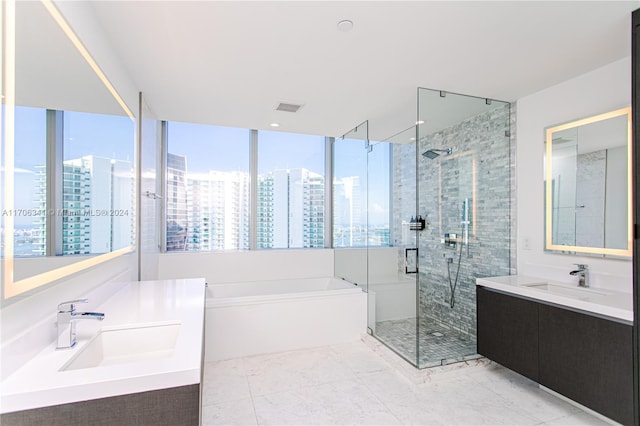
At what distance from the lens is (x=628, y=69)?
2.28 meters

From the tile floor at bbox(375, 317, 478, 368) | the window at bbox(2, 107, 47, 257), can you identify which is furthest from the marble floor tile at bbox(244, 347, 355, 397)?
the window at bbox(2, 107, 47, 257)

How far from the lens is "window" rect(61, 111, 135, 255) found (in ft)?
4.78

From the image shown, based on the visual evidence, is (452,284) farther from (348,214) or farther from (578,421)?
(348,214)

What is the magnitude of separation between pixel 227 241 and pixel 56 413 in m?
3.51

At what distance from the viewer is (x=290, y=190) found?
4.77 m

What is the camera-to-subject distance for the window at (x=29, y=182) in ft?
3.55

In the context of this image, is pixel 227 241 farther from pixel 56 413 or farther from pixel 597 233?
pixel 597 233

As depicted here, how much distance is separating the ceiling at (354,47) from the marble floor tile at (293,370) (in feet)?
8.17

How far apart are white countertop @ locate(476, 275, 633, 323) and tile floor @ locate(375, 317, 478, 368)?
2.30ft

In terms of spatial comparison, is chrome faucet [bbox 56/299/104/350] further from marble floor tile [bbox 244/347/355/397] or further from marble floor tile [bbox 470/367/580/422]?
marble floor tile [bbox 470/367/580/422]

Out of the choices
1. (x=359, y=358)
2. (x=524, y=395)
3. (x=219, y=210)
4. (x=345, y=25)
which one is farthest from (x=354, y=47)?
(x=219, y=210)

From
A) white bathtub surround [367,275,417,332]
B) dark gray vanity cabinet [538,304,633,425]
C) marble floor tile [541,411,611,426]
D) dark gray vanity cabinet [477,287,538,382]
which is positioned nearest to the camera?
dark gray vanity cabinet [538,304,633,425]

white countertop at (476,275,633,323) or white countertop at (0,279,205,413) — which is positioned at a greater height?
white countertop at (0,279,205,413)

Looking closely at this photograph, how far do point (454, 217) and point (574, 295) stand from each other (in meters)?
1.13
